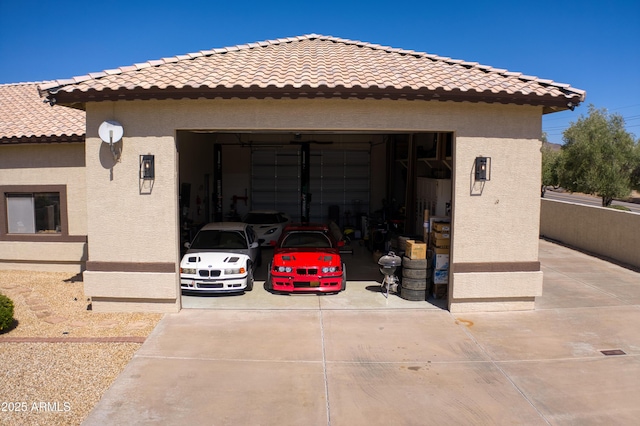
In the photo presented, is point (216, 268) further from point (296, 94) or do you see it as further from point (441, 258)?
point (441, 258)

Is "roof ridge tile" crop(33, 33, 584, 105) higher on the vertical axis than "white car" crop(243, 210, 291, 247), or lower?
higher

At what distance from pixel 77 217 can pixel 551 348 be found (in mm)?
11814

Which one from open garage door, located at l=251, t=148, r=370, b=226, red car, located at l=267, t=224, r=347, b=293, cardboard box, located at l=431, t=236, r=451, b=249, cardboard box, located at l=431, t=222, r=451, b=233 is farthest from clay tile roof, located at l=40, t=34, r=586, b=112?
open garage door, located at l=251, t=148, r=370, b=226

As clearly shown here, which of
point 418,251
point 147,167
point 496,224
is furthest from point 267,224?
point 496,224

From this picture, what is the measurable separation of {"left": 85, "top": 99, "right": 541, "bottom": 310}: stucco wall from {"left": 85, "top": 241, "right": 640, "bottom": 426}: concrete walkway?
1.19m

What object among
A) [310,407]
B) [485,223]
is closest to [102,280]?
[310,407]

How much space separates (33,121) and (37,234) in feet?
10.5

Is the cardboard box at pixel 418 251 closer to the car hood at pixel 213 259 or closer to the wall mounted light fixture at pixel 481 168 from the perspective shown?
the wall mounted light fixture at pixel 481 168

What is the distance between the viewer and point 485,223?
10.2 m

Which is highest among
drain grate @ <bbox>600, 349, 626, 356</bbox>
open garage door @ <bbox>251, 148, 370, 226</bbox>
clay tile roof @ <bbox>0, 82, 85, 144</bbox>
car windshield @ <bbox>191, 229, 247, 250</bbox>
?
clay tile roof @ <bbox>0, 82, 85, 144</bbox>

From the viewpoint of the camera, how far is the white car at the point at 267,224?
1750cm

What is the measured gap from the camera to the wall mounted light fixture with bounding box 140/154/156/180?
32.6 ft

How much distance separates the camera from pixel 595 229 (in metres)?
17.5

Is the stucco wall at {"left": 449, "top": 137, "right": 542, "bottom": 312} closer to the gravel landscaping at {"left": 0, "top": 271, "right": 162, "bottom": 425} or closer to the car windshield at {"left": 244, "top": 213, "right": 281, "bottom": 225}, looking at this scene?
the gravel landscaping at {"left": 0, "top": 271, "right": 162, "bottom": 425}
